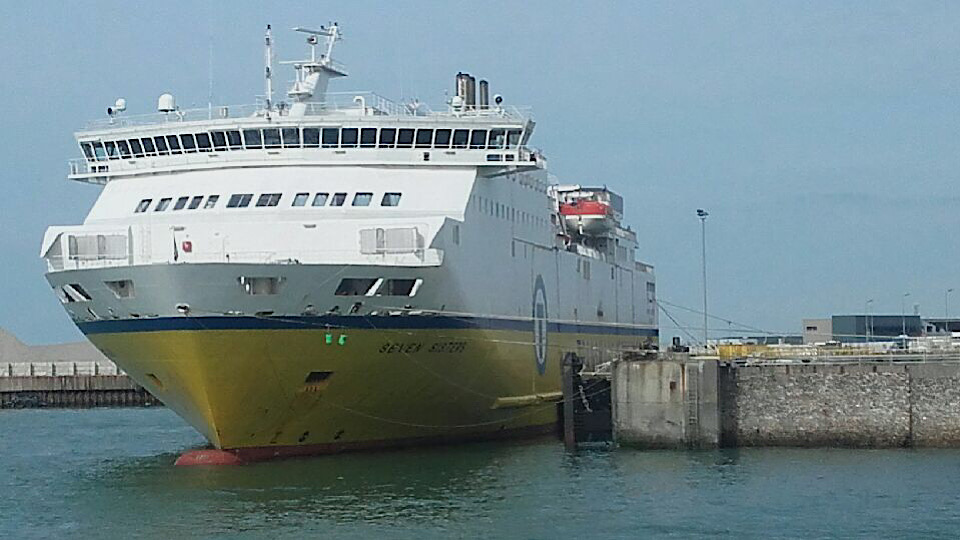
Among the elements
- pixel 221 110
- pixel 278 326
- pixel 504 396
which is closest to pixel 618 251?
pixel 504 396

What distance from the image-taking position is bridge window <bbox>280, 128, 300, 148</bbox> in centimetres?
3269

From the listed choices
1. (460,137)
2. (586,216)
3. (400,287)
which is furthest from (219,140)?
(586,216)

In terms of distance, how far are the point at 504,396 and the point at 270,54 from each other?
924cm

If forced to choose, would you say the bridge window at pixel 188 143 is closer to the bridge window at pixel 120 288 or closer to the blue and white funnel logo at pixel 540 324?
the bridge window at pixel 120 288

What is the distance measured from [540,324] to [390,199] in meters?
7.43

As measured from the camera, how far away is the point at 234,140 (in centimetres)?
3272

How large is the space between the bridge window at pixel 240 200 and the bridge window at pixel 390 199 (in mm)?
2673

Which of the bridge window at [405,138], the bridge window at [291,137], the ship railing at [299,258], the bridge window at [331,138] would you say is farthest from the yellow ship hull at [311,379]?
the bridge window at [291,137]

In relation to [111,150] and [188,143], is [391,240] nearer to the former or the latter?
[188,143]

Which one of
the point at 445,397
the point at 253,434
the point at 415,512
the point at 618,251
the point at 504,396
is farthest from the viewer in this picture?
the point at 618,251

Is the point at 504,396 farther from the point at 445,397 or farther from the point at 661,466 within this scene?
the point at 661,466

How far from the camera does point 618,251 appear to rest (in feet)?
164

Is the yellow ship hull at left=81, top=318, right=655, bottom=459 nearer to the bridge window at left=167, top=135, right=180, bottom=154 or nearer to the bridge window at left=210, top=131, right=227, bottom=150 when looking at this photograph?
the bridge window at left=167, top=135, right=180, bottom=154

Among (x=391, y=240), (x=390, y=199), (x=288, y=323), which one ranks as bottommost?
(x=288, y=323)
